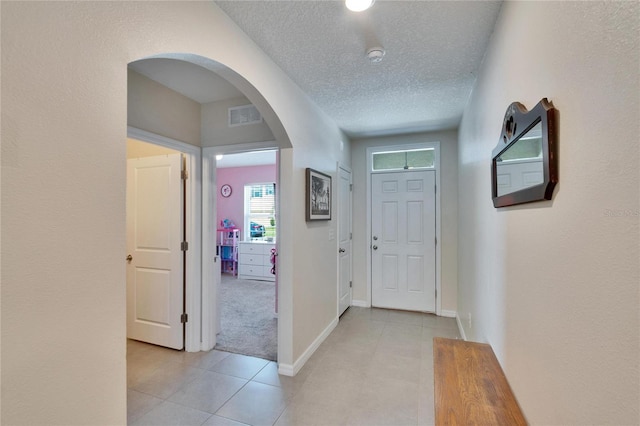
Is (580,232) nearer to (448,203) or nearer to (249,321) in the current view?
(448,203)

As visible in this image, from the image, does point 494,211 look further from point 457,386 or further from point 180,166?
point 180,166

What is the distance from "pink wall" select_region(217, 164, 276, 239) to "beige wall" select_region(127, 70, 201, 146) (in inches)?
154

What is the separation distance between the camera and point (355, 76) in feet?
7.76

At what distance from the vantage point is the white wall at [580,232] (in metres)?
0.58

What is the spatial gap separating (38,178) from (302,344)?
7.51ft

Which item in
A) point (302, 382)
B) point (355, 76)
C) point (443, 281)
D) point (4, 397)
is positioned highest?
point (355, 76)

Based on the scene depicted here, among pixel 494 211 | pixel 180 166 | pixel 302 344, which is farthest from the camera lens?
pixel 180 166

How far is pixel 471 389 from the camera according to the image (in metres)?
1.24

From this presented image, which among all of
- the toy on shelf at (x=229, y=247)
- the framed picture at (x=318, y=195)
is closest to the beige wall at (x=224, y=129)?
the framed picture at (x=318, y=195)

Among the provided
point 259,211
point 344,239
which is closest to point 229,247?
point 259,211

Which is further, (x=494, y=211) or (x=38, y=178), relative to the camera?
(x=494, y=211)

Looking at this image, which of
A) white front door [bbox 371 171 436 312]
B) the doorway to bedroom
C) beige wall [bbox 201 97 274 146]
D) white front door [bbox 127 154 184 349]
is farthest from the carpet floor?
beige wall [bbox 201 97 274 146]

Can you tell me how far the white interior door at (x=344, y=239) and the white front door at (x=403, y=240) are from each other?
0.36 m

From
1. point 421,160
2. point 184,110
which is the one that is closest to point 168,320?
point 184,110
